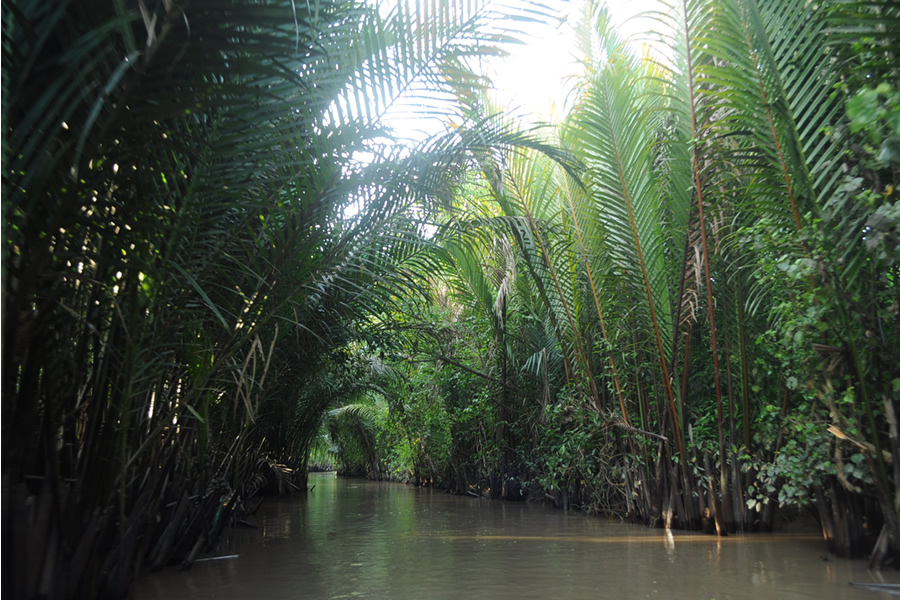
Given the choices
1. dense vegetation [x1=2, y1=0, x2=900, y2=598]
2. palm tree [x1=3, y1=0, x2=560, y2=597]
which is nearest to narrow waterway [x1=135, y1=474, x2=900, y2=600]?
dense vegetation [x1=2, y1=0, x2=900, y2=598]

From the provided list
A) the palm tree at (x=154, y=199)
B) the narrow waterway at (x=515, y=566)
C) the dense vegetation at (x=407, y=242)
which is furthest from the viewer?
the narrow waterway at (x=515, y=566)

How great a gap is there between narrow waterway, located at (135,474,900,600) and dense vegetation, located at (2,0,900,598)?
1.09 feet

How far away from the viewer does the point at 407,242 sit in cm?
469

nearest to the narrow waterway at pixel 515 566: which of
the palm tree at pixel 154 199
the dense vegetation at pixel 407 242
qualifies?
the dense vegetation at pixel 407 242

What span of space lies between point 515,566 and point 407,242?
Result: 2.30 metres

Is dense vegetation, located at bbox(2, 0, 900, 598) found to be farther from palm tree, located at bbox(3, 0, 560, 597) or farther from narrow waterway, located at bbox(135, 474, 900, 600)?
narrow waterway, located at bbox(135, 474, 900, 600)

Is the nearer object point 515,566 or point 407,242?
point 515,566

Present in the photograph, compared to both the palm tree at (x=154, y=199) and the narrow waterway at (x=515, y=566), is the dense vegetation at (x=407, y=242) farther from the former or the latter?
the narrow waterway at (x=515, y=566)

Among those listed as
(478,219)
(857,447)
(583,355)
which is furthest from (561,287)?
(857,447)

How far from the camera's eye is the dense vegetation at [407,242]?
2.11 meters

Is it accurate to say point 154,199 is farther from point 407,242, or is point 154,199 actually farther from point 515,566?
point 515,566

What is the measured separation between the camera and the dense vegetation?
211cm

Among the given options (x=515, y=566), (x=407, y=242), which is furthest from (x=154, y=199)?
(x=515, y=566)

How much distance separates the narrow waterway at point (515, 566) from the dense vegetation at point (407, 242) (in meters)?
0.33
